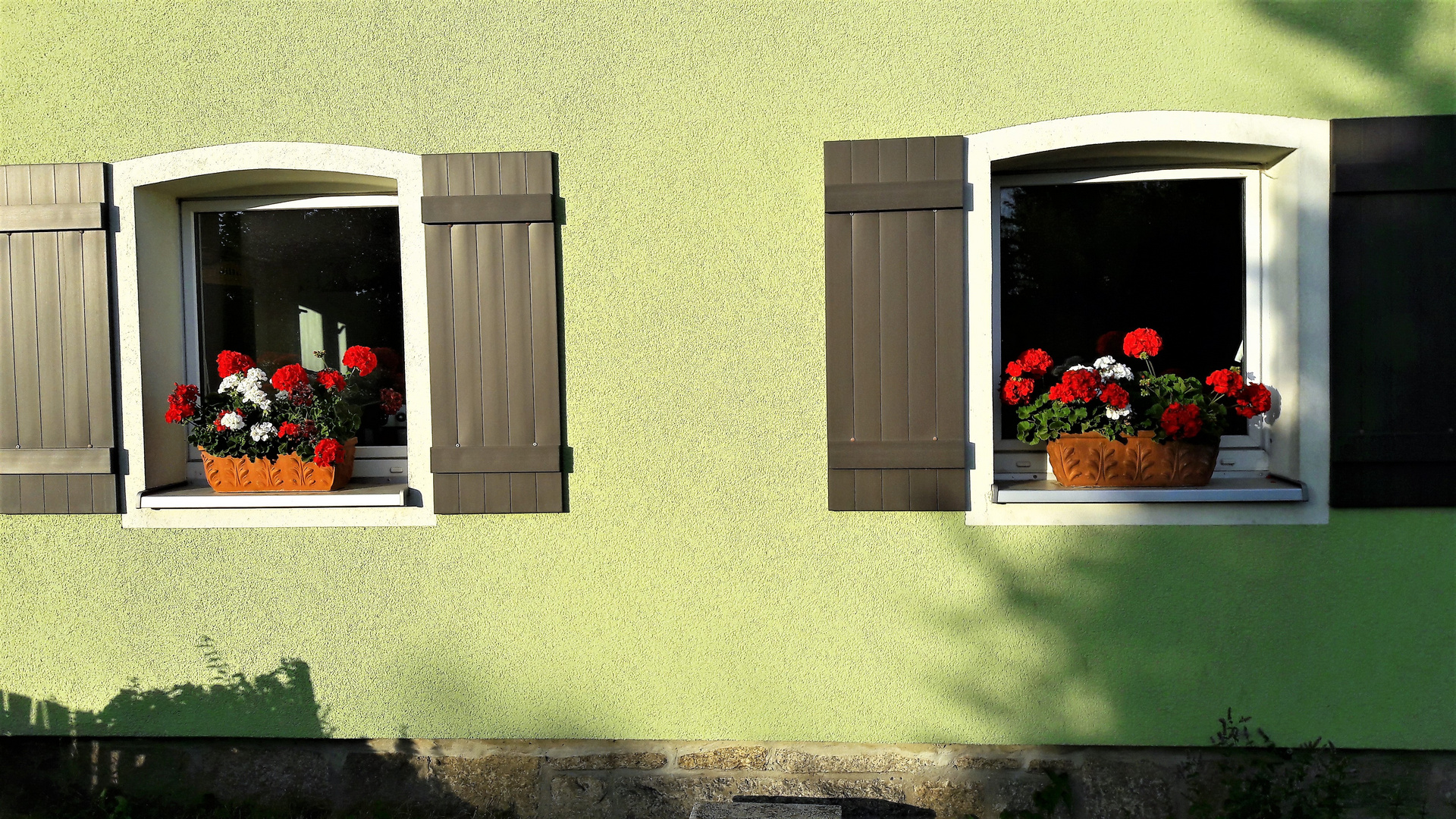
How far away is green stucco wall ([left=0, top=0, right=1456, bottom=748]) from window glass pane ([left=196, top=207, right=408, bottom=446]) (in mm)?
340

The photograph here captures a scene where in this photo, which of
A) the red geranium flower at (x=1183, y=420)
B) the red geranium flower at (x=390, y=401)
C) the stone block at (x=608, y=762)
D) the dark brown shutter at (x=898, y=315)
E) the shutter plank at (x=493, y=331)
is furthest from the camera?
the red geranium flower at (x=390, y=401)

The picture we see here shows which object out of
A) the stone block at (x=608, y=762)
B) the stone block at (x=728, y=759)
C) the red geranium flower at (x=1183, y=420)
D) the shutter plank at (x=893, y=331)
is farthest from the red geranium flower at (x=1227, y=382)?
the stone block at (x=608, y=762)

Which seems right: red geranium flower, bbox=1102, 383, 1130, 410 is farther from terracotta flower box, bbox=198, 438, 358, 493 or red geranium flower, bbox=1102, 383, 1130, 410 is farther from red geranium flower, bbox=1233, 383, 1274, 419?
terracotta flower box, bbox=198, 438, 358, 493

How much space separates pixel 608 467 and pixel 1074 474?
4.92ft

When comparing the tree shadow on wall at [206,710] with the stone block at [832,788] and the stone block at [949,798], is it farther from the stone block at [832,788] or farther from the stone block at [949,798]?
the stone block at [949,798]

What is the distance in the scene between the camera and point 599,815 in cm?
301

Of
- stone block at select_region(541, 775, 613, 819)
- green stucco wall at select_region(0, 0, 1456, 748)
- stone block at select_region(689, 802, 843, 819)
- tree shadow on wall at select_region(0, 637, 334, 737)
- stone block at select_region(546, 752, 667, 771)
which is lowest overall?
stone block at select_region(541, 775, 613, 819)

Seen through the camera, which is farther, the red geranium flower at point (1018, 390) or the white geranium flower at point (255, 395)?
the white geranium flower at point (255, 395)

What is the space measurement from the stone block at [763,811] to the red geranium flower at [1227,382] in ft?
5.70

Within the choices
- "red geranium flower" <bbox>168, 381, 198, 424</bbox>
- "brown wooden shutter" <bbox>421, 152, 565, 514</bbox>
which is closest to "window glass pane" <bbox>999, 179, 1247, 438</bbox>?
"brown wooden shutter" <bbox>421, 152, 565, 514</bbox>

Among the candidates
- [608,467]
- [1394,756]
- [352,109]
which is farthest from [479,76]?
[1394,756]

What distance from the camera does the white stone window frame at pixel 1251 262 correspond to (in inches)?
107

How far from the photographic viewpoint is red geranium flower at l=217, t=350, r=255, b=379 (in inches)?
119

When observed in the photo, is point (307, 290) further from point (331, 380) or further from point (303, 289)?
point (331, 380)
